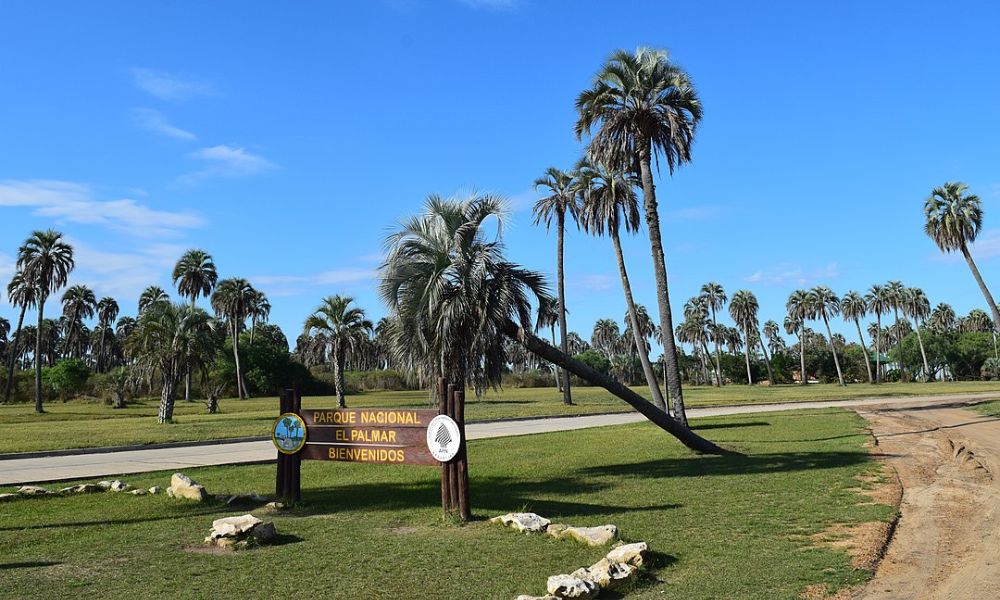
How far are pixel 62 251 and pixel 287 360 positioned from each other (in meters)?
29.4

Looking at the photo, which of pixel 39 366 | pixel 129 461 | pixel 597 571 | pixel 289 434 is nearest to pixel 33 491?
pixel 289 434

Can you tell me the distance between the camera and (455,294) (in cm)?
1522

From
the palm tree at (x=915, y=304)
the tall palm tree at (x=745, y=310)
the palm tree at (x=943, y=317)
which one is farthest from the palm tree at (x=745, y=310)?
the palm tree at (x=943, y=317)

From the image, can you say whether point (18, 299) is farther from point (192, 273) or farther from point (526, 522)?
point (526, 522)

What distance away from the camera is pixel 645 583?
293 inches

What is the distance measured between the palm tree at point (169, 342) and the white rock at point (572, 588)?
117 feet

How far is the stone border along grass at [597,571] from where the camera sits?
6.75m

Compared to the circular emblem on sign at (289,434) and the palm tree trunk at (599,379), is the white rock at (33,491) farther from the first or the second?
the palm tree trunk at (599,379)

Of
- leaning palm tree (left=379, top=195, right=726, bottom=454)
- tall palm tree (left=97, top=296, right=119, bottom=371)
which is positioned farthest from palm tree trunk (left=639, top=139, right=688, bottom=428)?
tall palm tree (left=97, top=296, right=119, bottom=371)

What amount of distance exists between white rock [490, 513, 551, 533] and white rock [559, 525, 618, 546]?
1.59 ft

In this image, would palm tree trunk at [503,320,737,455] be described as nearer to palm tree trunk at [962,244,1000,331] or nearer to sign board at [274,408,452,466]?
sign board at [274,408,452,466]

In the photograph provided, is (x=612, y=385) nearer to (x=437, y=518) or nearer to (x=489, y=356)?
(x=489, y=356)

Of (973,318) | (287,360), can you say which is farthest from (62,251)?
(973,318)

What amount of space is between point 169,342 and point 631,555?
3596cm
